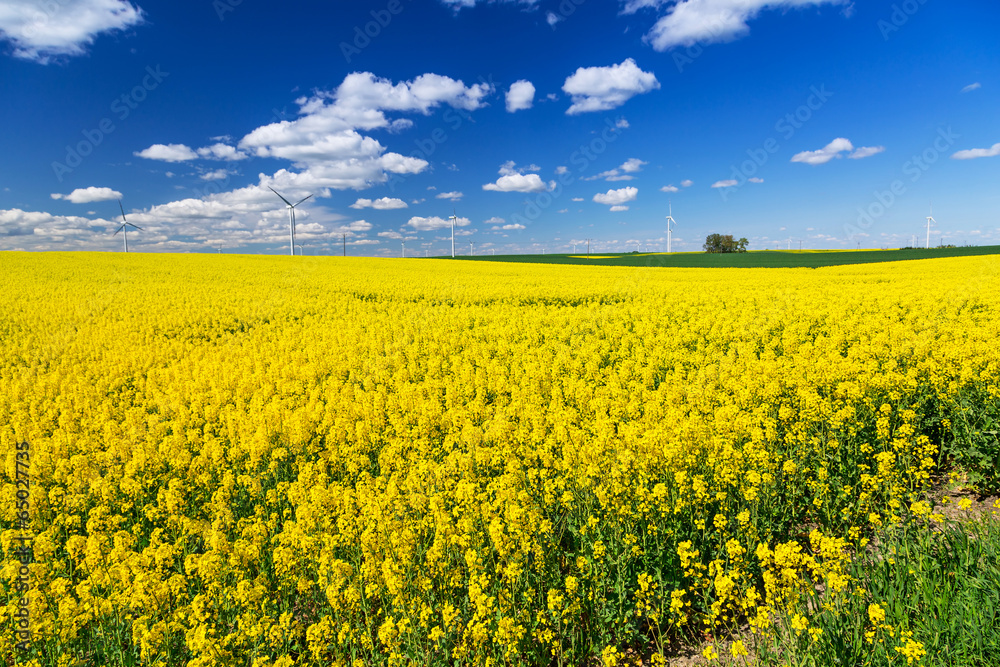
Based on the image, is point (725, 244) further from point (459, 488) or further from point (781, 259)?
point (459, 488)

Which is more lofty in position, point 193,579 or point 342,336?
point 342,336

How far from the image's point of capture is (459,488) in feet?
15.8

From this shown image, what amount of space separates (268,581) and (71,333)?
52.0ft

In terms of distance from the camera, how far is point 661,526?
14.1 ft

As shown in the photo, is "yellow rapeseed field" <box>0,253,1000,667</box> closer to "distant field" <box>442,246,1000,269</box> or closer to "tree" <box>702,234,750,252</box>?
"distant field" <box>442,246,1000,269</box>

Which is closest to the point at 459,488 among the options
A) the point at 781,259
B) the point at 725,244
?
the point at 781,259

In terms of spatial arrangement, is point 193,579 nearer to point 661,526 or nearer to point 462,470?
point 462,470

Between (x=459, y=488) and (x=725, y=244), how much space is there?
116m

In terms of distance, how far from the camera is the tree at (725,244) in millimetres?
→ 104581

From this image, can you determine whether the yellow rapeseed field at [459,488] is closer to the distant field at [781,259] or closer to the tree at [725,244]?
the distant field at [781,259]

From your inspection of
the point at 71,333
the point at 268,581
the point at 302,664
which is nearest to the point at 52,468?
the point at 268,581

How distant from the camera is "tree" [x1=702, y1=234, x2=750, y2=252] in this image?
104581 mm

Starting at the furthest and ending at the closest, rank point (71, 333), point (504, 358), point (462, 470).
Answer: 1. point (71, 333)
2. point (504, 358)
3. point (462, 470)

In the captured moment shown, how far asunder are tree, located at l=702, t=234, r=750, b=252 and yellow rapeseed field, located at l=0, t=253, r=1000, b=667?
102733 millimetres
